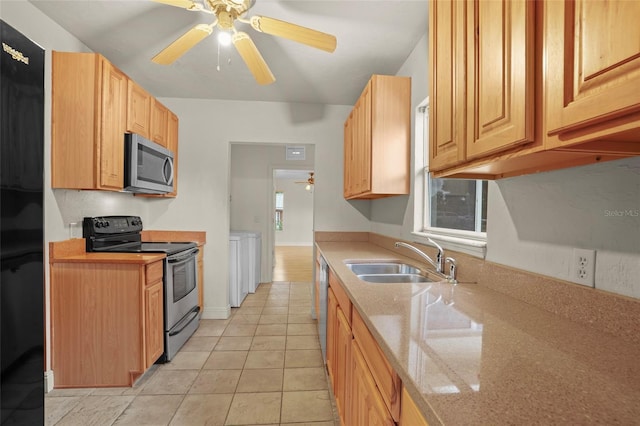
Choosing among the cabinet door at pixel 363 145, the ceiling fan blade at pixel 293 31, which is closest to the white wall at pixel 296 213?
the cabinet door at pixel 363 145

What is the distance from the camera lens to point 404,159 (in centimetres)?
228

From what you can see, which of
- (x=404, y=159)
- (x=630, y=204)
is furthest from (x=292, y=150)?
(x=630, y=204)

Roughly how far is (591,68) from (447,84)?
23.3 inches

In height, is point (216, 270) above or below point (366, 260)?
below

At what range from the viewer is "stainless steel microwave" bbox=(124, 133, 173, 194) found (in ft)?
7.47

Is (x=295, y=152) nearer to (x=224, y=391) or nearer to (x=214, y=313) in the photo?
(x=214, y=313)

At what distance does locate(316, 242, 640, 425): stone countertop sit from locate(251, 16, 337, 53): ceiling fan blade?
144 centimetres

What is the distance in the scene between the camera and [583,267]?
2.95 feet

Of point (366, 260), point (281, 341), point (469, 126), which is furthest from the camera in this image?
point (281, 341)

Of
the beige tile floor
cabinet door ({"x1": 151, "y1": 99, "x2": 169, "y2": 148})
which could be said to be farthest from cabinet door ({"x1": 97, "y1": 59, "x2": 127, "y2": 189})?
the beige tile floor

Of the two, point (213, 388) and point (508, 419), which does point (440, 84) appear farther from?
point (213, 388)

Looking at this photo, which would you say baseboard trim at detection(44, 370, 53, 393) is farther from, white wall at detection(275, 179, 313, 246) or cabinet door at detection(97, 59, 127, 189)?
white wall at detection(275, 179, 313, 246)

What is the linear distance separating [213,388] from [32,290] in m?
1.37

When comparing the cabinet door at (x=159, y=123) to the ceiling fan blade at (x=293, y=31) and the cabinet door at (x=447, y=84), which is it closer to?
the ceiling fan blade at (x=293, y=31)
